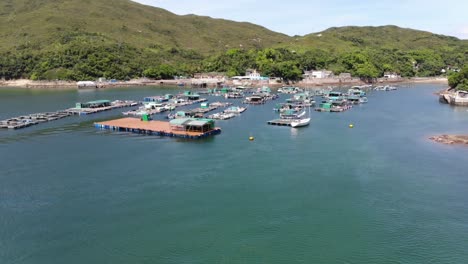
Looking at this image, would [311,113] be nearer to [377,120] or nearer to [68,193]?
[377,120]

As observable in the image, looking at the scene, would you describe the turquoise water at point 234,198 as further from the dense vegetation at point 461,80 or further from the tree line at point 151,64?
the tree line at point 151,64

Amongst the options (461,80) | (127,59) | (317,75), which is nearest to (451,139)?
(461,80)

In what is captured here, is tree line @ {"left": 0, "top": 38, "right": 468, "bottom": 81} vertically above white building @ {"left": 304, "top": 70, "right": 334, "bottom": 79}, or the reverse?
tree line @ {"left": 0, "top": 38, "right": 468, "bottom": 81}

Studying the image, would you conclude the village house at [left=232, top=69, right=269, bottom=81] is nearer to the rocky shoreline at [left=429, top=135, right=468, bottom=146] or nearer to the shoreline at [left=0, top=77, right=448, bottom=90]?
the shoreline at [left=0, top=77, right=448, bottom=90]

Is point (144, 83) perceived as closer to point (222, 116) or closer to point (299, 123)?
point (222, 116)

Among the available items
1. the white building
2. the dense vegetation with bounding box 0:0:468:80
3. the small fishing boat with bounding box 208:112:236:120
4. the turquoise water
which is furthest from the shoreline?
the turquoise water

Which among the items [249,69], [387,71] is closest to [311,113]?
[249,69]
